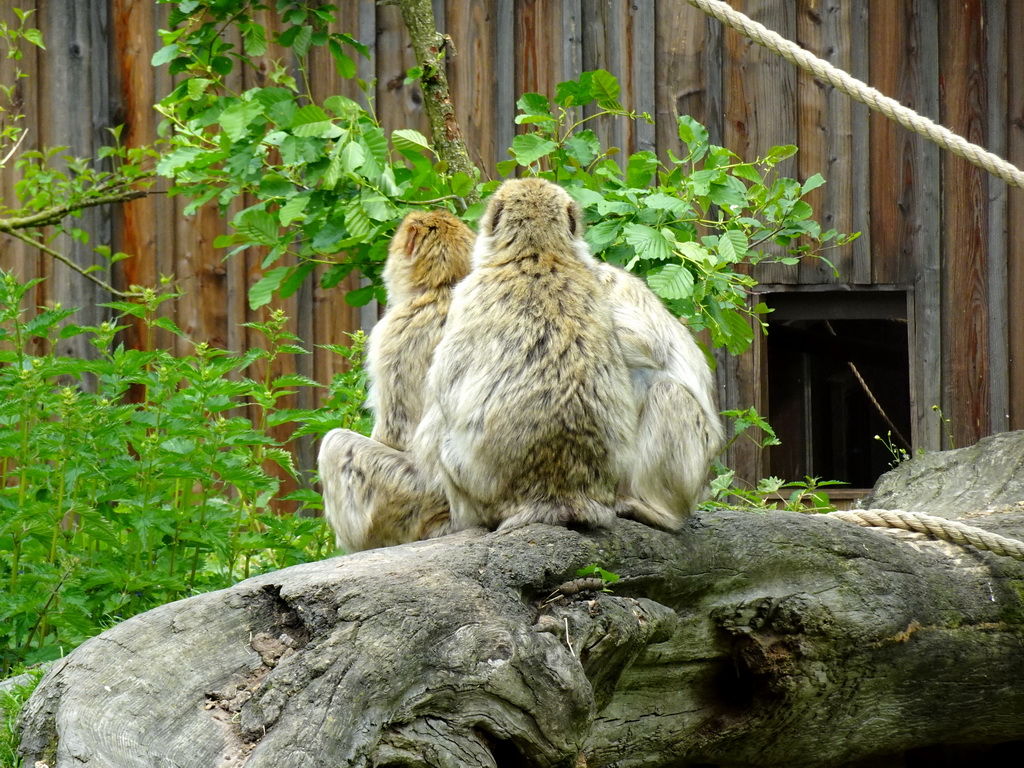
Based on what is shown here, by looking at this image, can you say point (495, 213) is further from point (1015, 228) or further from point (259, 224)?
point (1015, 228)

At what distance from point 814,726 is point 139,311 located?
3.34 m

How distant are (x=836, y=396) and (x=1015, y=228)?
1772mm

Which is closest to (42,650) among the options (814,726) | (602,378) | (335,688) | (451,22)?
(335,688)

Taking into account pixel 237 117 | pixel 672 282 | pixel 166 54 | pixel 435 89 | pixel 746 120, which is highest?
pixel 746 120

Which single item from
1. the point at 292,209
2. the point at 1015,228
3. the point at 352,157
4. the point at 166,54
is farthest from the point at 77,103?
the point at 1015,228

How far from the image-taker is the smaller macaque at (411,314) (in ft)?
15.4

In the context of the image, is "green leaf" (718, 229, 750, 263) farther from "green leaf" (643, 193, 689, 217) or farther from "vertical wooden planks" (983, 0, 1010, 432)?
"vertical wooden planks" (983, 0, 1010, 432)

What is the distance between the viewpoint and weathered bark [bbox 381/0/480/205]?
6.14 meters

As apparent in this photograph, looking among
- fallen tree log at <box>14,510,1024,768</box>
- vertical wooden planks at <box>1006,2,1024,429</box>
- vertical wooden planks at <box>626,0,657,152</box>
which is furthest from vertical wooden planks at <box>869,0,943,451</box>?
fallen tree log at <box>14,510,1024,768</box>

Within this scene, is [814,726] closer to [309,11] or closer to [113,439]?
[113,439]

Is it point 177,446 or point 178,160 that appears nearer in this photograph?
point 177,446

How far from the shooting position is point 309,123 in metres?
5.02

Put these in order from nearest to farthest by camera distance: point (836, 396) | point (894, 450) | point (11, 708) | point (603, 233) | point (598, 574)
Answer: point (598, 574) → point (11, 708) → point (603, 233) → point (894, 450) → point (836, 396)

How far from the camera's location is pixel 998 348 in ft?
26.0
